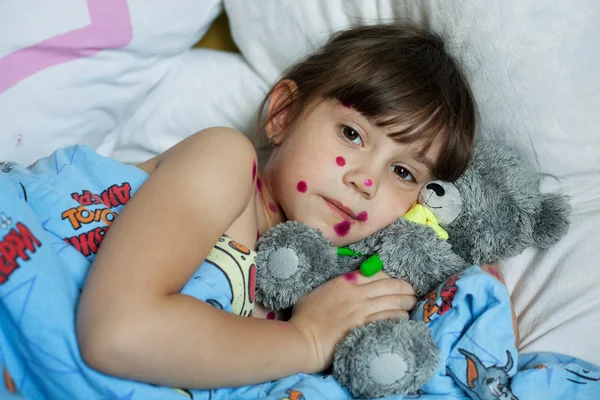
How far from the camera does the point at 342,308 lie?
99 cm

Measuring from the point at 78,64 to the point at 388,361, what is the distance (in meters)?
0.79

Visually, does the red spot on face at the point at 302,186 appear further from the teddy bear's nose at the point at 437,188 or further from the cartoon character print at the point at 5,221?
the cartoon character print at the point at 5,221

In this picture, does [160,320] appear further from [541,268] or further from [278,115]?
[541,268]

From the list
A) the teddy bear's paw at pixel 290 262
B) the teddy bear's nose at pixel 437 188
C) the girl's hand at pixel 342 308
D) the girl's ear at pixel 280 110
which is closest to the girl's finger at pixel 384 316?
the girl's hand at pixel 342 308

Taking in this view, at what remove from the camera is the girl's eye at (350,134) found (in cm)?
105

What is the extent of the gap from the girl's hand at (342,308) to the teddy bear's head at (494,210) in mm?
134

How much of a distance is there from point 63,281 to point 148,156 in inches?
25.5

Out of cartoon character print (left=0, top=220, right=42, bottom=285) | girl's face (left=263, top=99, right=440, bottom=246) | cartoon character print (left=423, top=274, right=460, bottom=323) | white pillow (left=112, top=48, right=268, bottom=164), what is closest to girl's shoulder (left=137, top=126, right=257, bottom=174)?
girl's face (left=263, top=99, right=440, bottom=246)

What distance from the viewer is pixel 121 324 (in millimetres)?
729

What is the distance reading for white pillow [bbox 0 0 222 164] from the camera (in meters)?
1.14

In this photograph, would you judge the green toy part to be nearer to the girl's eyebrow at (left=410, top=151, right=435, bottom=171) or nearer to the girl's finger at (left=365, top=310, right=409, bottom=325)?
the girl's finger at (left=365, top=310, right=409, bottom=325)

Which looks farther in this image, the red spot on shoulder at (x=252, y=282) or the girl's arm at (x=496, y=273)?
the girl's arm at (x=496, y=273)

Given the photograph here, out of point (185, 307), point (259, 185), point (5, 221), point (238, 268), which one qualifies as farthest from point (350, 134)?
point (5, 221)

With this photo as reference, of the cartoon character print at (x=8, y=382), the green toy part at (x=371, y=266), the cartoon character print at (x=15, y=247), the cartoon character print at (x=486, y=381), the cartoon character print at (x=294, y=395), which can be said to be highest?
the cartoon character print at (x=15, y=247)
